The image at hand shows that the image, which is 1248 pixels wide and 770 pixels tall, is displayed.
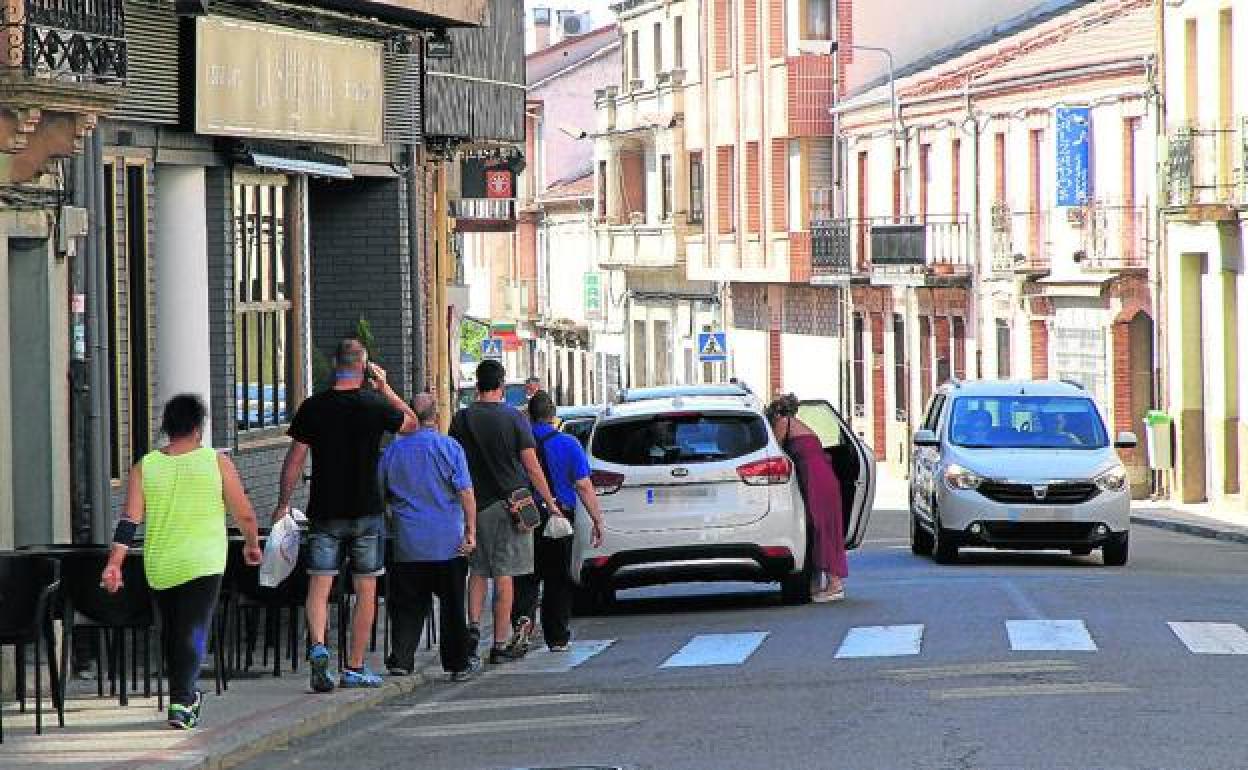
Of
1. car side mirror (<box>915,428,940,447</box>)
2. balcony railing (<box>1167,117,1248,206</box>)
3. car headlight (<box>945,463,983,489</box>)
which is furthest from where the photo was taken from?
balcony railing (<box>1167,117,1248,206</box>)

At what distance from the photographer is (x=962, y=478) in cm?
2806

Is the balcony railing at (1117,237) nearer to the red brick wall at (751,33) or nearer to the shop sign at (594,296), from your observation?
the red brick wall at (751,33)

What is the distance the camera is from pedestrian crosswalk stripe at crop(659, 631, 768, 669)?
18.0 m

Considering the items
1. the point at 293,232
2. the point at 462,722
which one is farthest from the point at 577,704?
the point at 293,232

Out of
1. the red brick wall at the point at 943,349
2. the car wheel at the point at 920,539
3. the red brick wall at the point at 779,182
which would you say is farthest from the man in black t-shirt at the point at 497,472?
the red brick wall at the point at 779,182

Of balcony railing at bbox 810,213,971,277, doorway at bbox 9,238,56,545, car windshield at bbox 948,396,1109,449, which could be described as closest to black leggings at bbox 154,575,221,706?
doorway at bbox 9,238,56,545

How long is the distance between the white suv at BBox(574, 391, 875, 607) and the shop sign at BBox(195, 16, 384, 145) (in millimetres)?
3847

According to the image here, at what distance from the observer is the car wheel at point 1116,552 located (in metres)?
28.4

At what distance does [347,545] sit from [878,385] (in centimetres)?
4667

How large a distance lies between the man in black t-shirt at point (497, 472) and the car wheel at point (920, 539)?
1234 cm

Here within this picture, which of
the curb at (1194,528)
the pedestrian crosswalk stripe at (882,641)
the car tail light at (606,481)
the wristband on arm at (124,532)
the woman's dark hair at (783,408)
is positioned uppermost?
the woman's dark hair at (783,408)

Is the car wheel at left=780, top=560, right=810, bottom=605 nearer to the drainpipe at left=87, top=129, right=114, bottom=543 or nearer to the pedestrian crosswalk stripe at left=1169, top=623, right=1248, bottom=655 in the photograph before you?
the pedestrian crosswalk stripe at left=1169, top=623, right=1248, bottom=655

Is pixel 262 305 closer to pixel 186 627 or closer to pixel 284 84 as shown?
pixel 284 84

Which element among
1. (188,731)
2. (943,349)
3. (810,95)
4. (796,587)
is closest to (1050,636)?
(796,587)
